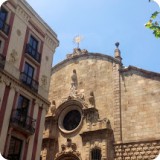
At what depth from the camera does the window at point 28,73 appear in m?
19.7

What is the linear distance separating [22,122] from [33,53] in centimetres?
578

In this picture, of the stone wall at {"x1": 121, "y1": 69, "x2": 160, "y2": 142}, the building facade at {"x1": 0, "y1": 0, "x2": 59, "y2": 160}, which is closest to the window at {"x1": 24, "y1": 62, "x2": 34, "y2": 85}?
the building facade at {"x1": 0, "y1": 0, "x2": 59, "y2": 160}

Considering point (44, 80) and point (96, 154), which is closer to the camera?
point (44, 80)

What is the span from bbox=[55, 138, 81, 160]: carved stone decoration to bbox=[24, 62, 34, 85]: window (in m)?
7.51

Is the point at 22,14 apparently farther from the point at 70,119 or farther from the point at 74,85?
the point at 70,119

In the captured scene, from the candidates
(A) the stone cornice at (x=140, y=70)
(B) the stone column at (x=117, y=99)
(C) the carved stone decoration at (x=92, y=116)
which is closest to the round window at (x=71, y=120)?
(C) the carved stone decoration at (x=92, y=116)

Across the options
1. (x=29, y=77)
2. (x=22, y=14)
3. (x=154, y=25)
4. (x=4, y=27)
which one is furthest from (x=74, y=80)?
(x=154, y=25)

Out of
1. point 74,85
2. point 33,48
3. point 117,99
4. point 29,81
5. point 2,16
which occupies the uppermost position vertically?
point 2,16

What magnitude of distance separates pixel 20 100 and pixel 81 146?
790 cm

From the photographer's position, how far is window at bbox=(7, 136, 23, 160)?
17031 millimetres

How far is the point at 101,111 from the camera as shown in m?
24.6

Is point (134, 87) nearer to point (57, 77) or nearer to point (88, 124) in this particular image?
point (88, 124)

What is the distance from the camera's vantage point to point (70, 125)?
86.0 feet

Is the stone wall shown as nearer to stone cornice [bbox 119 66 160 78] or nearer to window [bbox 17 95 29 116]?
stone cornice [bbox 119 66 160 78]
